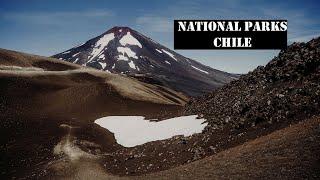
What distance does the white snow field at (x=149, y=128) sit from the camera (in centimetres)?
4650

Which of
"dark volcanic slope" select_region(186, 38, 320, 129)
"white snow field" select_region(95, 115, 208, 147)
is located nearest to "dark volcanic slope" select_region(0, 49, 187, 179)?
"white snow field" select_region(95, 115, 208, 147)

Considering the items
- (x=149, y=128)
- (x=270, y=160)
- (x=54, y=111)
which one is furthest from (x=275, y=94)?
(x=54, y=111)

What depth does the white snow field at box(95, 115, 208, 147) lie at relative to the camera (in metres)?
46.5

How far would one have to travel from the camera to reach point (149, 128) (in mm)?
53031

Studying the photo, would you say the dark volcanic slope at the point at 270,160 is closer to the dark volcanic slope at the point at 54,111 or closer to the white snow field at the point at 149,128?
the white snow field at the point at 149,128

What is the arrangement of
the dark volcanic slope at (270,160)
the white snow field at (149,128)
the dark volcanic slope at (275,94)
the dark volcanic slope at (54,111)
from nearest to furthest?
the dark volcanic slope at (270,160), the dark volcanic slope at (275,94), the dark volcanic slope at (54,111), the white snow field at (149,128)

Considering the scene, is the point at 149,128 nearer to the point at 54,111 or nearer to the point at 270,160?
the point at 54,111

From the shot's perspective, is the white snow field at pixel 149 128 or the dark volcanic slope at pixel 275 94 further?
the white snow field at pixel 149 128

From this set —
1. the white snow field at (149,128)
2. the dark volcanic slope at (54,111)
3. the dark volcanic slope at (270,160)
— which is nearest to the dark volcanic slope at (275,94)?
the white snow field at (149,128)

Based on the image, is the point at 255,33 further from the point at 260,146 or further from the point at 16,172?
the point at 16,172

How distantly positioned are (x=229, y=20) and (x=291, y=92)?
9.54m

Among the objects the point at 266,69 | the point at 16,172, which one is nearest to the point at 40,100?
the point at 16,172

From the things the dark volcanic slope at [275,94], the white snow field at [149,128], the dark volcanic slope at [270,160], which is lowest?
the white snow field at [149,128]

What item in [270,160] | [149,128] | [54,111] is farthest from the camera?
[54,111]
